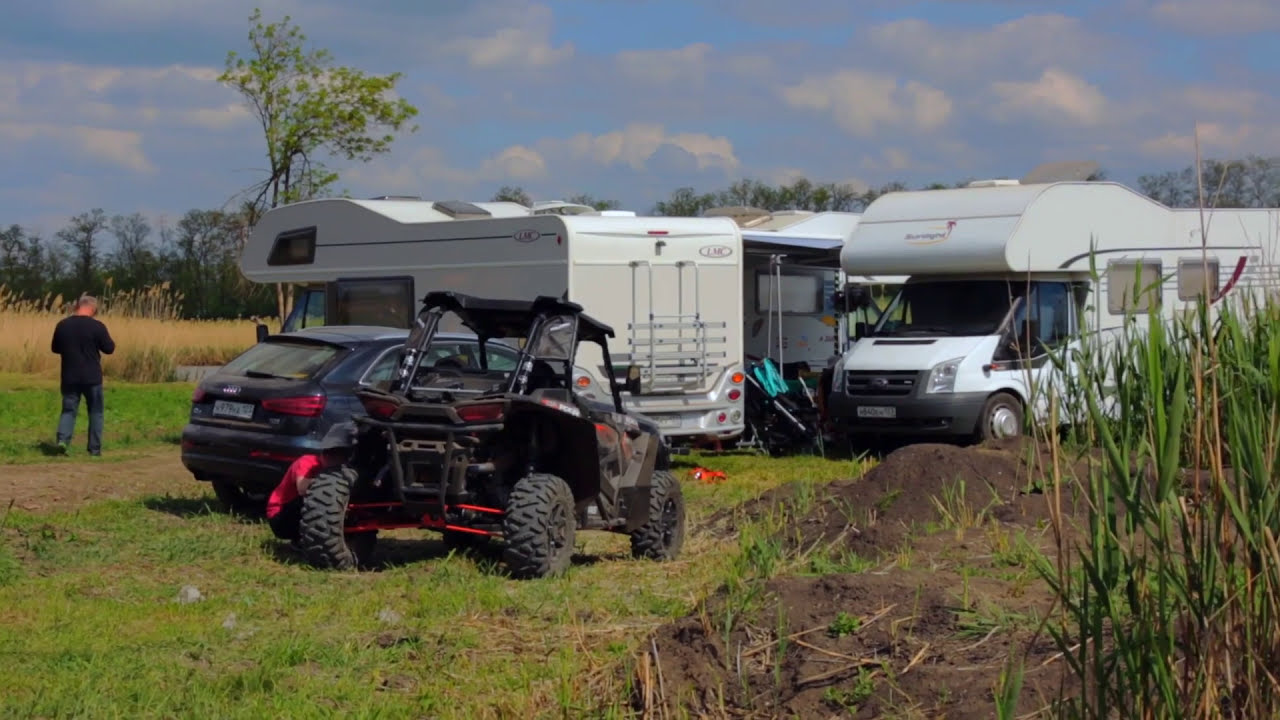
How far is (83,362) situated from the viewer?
15805 millimetres

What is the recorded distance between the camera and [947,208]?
16484mm

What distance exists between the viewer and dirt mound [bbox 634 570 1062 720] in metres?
5.23

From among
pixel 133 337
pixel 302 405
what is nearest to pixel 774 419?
pixel 302 405

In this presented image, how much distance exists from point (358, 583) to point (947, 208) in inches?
380

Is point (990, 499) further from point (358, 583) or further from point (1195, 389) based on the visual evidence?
point (1195, 389)

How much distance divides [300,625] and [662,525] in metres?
3.19

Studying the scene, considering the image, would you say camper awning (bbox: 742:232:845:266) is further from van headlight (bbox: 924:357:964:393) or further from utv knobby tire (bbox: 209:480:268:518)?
utv knobby tire (bbox: 209:480:268:518)

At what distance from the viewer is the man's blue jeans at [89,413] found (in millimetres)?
15953

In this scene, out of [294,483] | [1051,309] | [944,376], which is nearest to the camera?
[294,483]

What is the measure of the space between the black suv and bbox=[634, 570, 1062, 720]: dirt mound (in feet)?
15.4

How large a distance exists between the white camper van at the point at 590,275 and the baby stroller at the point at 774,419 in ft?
4.43

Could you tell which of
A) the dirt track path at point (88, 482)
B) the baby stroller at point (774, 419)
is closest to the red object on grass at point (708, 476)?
the baby stroller at point (774, 419)

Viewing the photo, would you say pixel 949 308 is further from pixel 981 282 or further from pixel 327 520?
pixel 327 520

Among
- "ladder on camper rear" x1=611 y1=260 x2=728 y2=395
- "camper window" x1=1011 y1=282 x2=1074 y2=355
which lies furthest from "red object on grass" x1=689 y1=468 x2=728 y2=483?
"camper window" x1=1011 y1=282 x2=1074 y2=355
